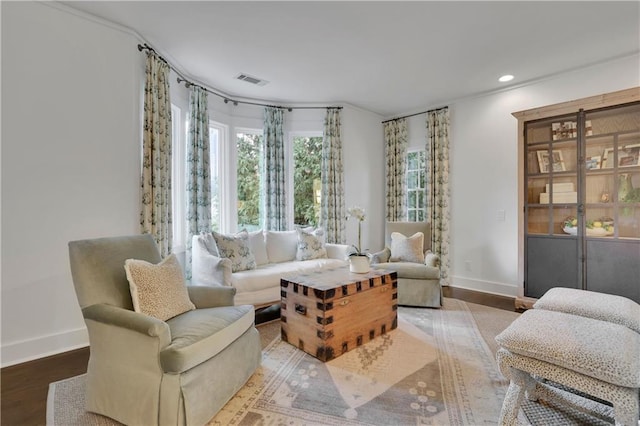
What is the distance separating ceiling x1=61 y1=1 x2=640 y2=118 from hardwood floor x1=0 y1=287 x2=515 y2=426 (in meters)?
2.81

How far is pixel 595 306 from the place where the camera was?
→ 190 cm

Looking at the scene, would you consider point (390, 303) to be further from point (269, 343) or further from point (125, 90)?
point (125, 90)

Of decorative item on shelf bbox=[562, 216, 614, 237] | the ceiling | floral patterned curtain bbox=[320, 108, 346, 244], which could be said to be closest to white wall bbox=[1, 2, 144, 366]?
the ceiling

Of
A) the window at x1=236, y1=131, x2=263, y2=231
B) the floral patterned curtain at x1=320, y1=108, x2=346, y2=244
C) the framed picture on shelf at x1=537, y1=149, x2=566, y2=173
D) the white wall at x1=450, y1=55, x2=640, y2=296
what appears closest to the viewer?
the framed picture on shelf at x1=537, y1=149, x2=566, y2=173

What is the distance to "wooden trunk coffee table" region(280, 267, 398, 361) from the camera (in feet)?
7.88

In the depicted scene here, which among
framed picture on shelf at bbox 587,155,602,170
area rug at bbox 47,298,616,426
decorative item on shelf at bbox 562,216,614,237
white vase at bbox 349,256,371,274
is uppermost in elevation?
framed picture on shelf at bbox 587,155,602,170

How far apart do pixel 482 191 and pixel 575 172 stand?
3.78 feet

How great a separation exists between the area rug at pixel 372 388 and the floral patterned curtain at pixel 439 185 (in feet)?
6.57

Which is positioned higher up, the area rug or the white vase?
the white vase

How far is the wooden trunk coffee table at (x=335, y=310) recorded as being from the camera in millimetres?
2402

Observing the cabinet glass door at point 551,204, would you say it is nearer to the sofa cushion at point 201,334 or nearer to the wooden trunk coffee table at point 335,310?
the wooden trunk coffee table at point 335,310

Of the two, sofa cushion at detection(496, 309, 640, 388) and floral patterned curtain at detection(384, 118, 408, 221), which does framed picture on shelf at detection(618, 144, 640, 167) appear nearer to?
sofa cushion at detection(496, 309, 640, 388)

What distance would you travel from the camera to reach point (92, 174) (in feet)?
8.87

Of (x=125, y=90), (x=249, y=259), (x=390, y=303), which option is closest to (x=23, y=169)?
(x=125, y=90)
